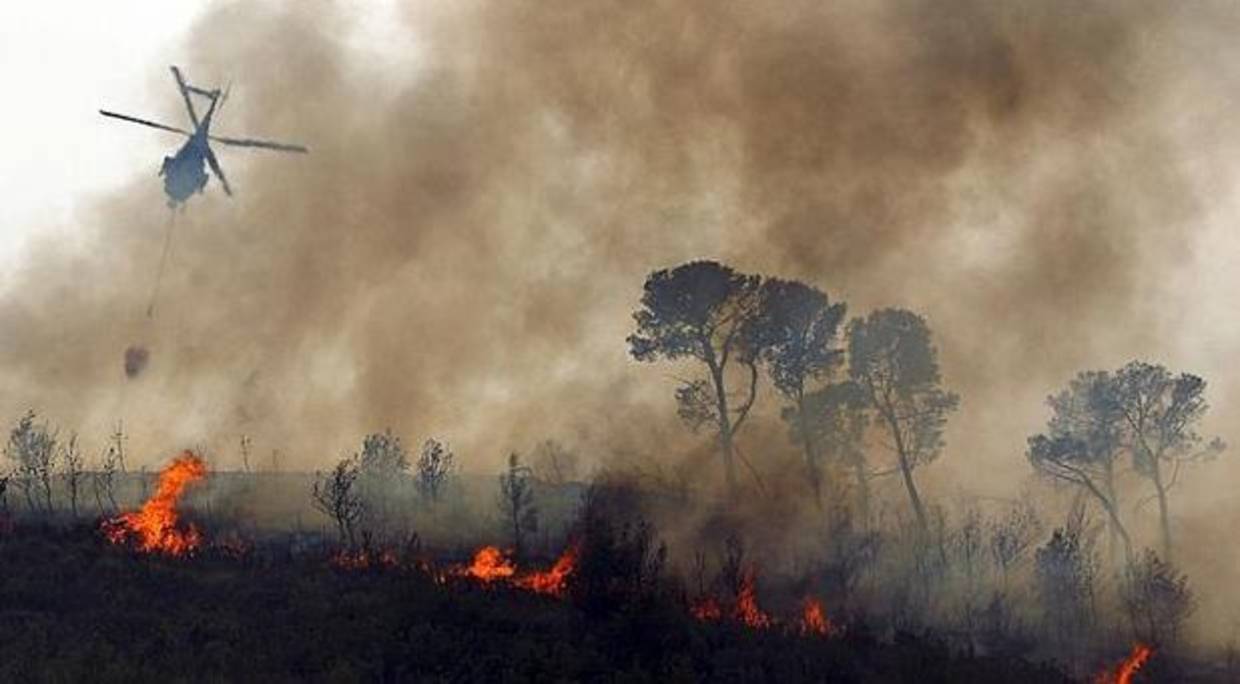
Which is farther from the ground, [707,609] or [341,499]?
[341,499]

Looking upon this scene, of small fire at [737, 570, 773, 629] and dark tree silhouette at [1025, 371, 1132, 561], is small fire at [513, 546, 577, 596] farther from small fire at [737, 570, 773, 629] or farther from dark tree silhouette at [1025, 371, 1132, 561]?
dark tree silhouette at [1025, 371, 1132, 561]

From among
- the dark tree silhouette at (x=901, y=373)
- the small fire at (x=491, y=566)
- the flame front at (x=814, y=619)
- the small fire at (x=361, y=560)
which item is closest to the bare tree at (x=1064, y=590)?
the dark tree silhouette at (x=901, y=373)

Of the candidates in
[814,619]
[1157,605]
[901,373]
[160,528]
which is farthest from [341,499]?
[1157,605]

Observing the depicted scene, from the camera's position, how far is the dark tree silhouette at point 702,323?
66188 millimetres

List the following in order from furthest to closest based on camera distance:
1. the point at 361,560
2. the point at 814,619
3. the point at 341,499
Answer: the point at 341,499 → the point at 814,619 → the point at 361,560

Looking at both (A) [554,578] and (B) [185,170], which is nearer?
(A) [554,578]

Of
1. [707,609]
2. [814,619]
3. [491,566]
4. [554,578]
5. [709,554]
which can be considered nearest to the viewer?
[707,609]

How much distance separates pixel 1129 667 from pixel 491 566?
29.5 meters

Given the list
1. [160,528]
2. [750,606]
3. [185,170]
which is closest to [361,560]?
[160,528]

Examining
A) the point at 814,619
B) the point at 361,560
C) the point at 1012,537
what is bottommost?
the point at 814,619

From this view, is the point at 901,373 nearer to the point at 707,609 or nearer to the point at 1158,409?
the point at 1158,409

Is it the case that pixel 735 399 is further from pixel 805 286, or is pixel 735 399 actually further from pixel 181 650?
pixel 181 650

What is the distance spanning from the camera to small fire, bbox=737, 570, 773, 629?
4512 cm

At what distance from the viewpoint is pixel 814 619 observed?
49656 millimetres
